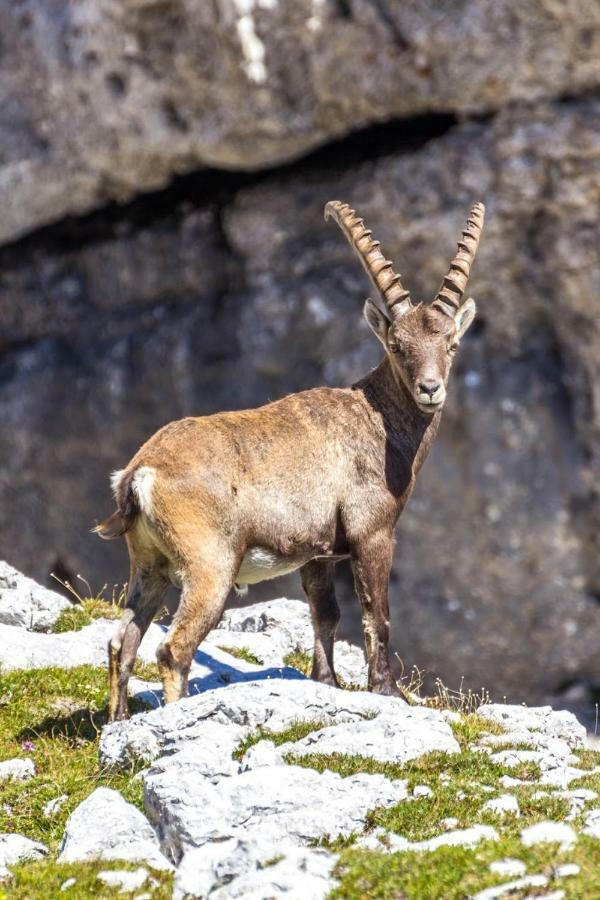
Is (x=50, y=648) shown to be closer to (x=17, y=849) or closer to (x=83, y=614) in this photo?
(x=83, y=614)

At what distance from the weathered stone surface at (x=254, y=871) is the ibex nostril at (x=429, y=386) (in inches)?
192

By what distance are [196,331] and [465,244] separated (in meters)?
17.7

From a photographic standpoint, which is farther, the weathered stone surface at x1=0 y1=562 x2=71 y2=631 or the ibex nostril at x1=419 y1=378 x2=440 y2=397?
the weathered stone surface at x1=0 y1=562 x2=71 y2=631

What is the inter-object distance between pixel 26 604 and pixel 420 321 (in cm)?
499

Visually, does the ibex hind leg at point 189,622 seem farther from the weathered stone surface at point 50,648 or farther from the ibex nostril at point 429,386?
the ibex nostril at point 429,386

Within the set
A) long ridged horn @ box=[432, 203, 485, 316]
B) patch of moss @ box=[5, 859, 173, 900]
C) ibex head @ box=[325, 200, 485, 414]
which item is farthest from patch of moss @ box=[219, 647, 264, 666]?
patch of moss @ box=[5, 859, 173, 900]

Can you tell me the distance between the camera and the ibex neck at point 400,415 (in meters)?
13.0

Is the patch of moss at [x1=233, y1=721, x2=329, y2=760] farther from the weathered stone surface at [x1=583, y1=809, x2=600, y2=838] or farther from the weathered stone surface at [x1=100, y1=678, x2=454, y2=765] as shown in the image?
the weathered stone surface at [x1=583, y1=809, x2=600, y2=838]

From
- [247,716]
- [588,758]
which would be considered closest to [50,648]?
[247,716]

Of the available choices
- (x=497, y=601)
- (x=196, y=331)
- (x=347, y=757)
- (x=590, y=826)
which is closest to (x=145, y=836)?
(x=347, y=757)

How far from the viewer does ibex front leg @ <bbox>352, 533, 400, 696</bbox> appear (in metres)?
12.3

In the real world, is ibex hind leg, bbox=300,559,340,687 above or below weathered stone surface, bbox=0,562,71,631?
above

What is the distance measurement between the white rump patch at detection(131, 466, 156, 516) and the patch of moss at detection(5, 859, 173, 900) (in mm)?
3036

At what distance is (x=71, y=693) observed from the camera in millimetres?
12320
